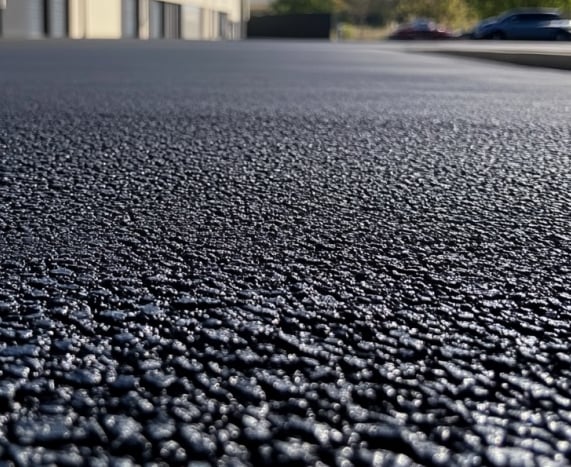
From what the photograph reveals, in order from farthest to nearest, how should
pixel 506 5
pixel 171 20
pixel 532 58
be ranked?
pixel 506 5
pixel 171 20
pixel 532 58

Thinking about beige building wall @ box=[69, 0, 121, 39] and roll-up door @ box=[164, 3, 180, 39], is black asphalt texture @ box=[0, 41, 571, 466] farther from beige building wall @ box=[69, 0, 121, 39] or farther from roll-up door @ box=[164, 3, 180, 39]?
roll-up door @ box=[164, 3, 180, 39]

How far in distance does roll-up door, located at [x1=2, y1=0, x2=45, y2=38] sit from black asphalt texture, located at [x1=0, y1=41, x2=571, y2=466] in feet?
63.8

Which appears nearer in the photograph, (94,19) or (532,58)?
(532,58)

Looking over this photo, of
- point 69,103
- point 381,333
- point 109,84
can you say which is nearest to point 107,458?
point 381,333

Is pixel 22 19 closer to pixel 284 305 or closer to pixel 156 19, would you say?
pixel 156 19

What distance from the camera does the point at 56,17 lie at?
70.6 ft

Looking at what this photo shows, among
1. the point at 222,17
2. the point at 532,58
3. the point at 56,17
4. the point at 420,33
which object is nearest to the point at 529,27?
the point at 420,33

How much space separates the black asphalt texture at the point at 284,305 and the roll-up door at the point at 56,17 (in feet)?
68.7

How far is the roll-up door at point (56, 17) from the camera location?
21109mm

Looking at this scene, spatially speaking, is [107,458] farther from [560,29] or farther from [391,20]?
[391,20]

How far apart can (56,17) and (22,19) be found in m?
1.80

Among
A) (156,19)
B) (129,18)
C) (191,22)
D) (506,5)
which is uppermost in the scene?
(506,5)

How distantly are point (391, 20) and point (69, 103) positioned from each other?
65.1 m

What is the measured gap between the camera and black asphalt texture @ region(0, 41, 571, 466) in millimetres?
438
